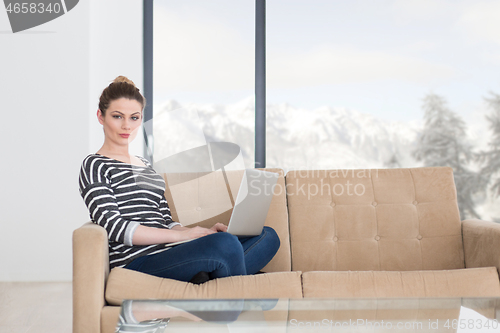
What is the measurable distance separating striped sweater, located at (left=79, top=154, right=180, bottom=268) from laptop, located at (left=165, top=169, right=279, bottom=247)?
5.6 inches

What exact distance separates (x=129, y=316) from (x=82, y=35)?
7.74 ft

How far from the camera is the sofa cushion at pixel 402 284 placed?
136 cm

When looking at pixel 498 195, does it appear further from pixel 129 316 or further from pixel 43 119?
pixel 43 119

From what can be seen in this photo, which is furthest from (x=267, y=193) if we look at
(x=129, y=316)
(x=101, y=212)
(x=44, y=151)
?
(x=44, y=151)

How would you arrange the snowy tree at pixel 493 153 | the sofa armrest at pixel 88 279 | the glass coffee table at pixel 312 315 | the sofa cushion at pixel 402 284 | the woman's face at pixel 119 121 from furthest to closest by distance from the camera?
the snowy tree at pixel 493 153
the woman's face at pixel 119 121
the sofa cushion at pixel 402 284
the sofa armrest at pixel 88 279
the glass coffee table at pixel 312 315

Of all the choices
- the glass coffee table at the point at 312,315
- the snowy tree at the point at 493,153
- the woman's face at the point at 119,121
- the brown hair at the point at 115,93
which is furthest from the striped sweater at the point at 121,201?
the snowy tree at the point at 493,153

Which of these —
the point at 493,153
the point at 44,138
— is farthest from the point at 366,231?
the point at 44,138

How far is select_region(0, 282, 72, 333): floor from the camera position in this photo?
69.6 inches

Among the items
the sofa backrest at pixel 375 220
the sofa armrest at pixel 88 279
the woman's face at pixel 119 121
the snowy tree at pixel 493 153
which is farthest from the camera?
the snowy tree at pixel 493 153

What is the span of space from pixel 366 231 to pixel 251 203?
68cm

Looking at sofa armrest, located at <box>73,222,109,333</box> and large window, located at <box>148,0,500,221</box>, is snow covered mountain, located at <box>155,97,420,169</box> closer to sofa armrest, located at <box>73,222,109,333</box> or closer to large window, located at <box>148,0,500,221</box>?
large window, located at <box>148,0,500,221</box>

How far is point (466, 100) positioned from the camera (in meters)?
2.98

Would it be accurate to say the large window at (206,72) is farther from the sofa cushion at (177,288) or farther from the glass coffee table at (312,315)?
the glass coffee table at (312,315)

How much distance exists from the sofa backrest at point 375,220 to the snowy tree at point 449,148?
1.30m
